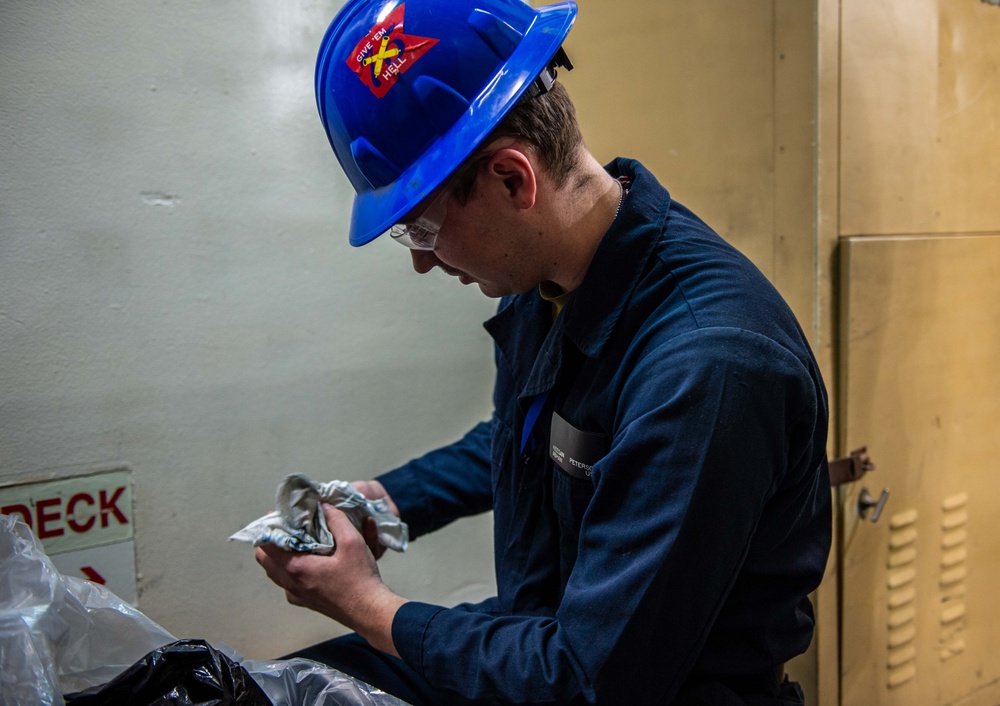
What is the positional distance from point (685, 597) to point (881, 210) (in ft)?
4.01

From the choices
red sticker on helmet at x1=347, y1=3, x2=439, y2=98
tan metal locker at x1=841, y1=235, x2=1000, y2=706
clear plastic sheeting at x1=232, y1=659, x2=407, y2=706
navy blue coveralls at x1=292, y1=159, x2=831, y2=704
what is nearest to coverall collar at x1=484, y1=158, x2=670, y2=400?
navy blue coveralls at x1=292, y1=159, x2=831, y2=704

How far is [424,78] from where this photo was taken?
0.80 meters

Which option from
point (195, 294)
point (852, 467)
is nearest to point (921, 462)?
point (852, 467)

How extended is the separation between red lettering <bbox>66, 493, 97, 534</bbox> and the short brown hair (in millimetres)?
747

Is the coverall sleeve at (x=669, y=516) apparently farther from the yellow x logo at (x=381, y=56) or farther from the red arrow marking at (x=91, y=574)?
the red arrow marking at (x=91, y=574)

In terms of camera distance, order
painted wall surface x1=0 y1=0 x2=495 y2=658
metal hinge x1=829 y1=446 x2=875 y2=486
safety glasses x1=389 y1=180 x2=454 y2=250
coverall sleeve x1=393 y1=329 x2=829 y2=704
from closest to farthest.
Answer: coverall sleeve x1=393 y1=329 x2=829 y2=704 → safety glasses x1=389 y1=180 x2=454 y2=250 → painted wall surface x1=0 y1=0 x2=495 y2=658 → metal hinge x1=829 y1=446 x2=875 y2=486

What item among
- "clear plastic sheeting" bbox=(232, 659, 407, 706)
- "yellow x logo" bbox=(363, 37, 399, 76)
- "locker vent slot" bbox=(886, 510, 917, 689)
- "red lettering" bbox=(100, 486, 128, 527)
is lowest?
"locker vent slot" bbox=(886, 510, 917, 689)

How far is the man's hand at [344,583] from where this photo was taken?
37.2 inches

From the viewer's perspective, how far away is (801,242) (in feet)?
5.20

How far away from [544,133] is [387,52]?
20 centimetres

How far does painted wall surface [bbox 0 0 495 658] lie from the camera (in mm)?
1034

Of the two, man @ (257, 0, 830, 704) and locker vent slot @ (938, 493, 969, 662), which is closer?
man @ (257, 0, 830, 704)

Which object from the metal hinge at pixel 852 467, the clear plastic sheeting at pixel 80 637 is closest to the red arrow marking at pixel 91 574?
the clear plastic sheeting at pixel 80 637

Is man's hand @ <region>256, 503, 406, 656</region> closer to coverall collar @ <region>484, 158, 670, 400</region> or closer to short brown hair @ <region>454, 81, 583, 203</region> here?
coverall collar @ <region>484, 158, 670, 400</region>
